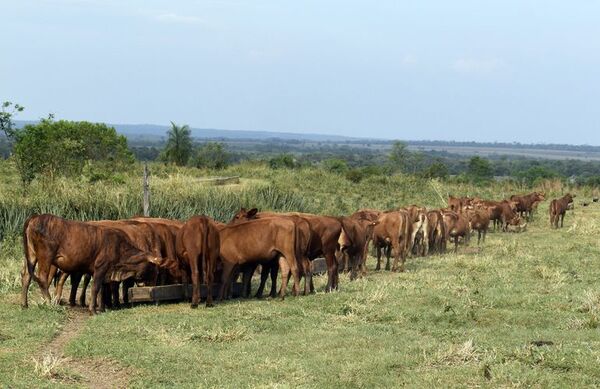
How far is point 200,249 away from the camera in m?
12.7

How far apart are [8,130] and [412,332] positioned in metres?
24.6

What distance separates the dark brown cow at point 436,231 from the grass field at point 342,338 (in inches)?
188

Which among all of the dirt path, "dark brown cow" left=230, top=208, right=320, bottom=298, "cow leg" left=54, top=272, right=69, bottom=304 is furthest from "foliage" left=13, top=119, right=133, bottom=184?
the dirt path

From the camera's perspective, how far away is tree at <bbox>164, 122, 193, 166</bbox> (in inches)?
2311

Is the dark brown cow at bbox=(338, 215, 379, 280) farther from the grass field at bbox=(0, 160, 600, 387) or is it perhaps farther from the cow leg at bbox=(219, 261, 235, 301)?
the cow leg at bbox=(219, 261, 235, 301)

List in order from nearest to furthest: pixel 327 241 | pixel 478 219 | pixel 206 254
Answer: pixel 206 254
pixel 327 241
pixel 478 219

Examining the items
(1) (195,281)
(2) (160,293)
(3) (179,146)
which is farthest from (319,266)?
(3) (179,146)

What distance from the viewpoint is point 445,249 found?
74.9 feet

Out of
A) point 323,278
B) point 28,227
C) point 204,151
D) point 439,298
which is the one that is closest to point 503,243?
point 323,278

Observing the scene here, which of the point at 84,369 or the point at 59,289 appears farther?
the point at 59,289

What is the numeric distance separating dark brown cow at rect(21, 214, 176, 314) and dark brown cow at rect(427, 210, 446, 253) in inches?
423

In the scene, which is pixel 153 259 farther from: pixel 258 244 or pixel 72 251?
pixel 258 244

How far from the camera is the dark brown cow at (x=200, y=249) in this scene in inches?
496

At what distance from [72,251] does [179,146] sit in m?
48.8
